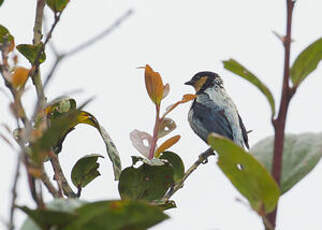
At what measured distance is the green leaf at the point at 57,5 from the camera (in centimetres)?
192

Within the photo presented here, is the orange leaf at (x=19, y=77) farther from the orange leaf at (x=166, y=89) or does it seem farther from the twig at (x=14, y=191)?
the orange leaf at (x=166, y=89)

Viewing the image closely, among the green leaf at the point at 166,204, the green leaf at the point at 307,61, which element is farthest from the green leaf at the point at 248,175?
the green leaf at the point at 166,204

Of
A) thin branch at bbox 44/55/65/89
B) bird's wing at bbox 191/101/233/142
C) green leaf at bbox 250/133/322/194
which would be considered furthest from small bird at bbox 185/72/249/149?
thin branch at bbox 44/55/65/89

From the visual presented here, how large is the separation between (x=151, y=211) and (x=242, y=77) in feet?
1.55

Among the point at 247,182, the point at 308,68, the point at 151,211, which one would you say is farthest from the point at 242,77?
the point at 151,211

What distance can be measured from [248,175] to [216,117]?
6.23m

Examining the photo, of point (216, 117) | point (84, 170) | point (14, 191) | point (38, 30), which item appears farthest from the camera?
point (216, 117)

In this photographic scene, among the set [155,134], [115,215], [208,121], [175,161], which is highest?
[115,215]

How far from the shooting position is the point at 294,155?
143 centimetres

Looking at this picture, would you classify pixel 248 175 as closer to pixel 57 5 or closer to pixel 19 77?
pixel 19 77

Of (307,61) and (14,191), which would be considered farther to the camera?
(307,61)

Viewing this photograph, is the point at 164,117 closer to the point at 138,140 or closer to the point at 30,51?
the point at 138,140

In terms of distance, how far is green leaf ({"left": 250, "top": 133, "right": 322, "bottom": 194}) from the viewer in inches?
54.6

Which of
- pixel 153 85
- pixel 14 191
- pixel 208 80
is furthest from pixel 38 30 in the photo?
pixel 208 80
